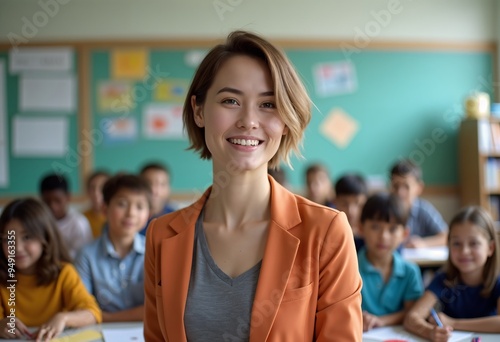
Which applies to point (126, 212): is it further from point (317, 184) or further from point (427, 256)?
point (317, 184)

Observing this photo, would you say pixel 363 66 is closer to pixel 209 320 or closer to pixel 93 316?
pixel 93 316

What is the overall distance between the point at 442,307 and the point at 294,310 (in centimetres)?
125

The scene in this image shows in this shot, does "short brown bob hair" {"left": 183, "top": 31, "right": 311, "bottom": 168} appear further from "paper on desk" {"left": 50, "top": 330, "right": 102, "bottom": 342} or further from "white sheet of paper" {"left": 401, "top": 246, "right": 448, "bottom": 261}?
"white sheet of paper" {"left": 401, "top": 246, "right": 448, "bottom": 261}

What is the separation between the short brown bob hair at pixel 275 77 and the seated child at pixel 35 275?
3.86 feet

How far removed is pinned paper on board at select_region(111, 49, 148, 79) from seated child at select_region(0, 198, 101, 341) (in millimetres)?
3172

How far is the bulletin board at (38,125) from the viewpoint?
205 inches

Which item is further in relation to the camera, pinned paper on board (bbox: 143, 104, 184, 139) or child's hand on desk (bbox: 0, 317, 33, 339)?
pinned paper on board (bbox: 143, 104, 184, 139)

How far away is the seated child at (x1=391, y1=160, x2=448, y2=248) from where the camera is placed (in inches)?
154

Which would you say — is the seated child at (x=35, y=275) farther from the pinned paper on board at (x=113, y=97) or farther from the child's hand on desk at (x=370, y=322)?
the pinned paper on board at (x=113, y=97)

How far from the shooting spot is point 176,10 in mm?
5273

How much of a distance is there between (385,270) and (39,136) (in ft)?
12.9

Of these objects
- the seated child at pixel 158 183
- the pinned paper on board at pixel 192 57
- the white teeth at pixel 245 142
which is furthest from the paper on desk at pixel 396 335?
the pinned paper on board at pixel 192 57

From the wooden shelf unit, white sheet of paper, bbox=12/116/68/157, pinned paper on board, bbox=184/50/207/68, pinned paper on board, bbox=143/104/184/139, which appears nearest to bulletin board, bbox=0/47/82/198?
white sheet of paper, bbox=12/116/68/157

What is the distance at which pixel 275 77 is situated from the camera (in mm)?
1212
